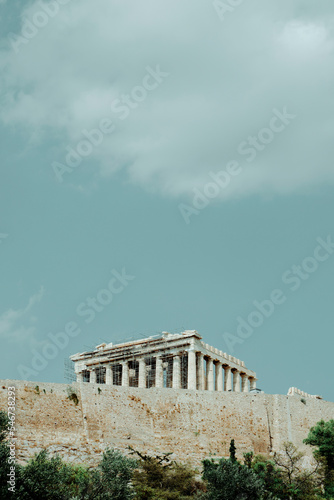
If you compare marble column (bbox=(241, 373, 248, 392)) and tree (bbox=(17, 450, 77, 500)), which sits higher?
marble column (bbox=(241, 373, 248, 392))

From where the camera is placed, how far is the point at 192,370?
63.9m

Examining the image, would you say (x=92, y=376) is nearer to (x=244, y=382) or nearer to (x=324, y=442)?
(x=244, y=382)

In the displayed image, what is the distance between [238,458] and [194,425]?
3877 mm

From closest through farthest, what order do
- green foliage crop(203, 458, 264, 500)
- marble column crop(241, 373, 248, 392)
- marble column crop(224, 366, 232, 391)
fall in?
green foliage crop(203, 458, 264, 500), marble column crop(224, 366, 232, 391), marble column crop(241, 373, 248, 392)

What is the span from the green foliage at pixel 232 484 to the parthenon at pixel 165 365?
26.1m

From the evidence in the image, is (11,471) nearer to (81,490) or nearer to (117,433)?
(81,490)

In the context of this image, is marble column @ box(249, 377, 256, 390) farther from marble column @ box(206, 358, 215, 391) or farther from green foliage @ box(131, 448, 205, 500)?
green foliage @ box(131, 448, 205, 500)

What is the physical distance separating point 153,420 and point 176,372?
1520 centimetres

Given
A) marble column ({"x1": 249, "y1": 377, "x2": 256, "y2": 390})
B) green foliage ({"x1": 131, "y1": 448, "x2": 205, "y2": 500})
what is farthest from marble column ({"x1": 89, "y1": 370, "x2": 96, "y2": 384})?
green foliage ({"x1": 131, "y1": 448, "x2": 205, "y2": 500})

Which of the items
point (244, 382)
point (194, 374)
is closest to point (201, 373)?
point (194, 374)

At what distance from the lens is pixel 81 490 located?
33688 millimetres

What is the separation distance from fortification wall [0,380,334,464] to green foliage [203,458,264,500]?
391 inches

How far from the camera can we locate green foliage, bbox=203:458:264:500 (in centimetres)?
3600

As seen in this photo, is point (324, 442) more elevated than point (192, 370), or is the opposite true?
point (192, 370)
